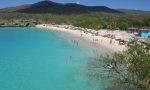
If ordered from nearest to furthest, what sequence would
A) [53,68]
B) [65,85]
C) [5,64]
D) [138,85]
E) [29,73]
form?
[138,85] < [65,85] < [29,73] < [53,68] < [5,64]

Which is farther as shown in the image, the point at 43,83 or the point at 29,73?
the point at 29,73

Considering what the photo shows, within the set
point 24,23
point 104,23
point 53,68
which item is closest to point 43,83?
point 53,68

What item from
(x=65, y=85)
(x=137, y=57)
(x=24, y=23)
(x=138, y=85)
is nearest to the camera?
(x=138, y=85)

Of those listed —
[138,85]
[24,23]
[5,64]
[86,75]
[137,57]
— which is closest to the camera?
[138,85]

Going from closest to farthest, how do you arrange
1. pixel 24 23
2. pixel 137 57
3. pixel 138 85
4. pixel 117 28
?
pixel 138 85
pixel 137 57
pixel 117 28
pixel 24 23

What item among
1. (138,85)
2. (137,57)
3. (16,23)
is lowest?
(16,23)

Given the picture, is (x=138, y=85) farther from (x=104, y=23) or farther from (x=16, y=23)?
(x=16, y=23)

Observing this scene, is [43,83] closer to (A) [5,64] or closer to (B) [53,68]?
(B) [53,68]

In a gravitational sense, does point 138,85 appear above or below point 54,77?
above

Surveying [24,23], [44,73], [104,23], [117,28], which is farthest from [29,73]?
[24,23]
